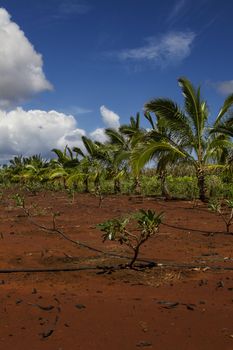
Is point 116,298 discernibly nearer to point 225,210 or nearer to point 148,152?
point 225,210

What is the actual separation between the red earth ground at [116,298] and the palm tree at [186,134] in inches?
325

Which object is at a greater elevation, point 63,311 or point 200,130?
point 200,130

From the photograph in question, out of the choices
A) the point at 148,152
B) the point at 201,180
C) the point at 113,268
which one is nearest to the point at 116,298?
the point at 113,268

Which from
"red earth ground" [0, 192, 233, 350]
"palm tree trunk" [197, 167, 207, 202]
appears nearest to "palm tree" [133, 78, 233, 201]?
"palm tree trunk" [197, 167, 207, 202]

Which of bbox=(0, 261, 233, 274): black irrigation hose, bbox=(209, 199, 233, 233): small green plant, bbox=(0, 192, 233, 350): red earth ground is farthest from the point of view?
bbox=(209, 199, 233, 233): small green plant

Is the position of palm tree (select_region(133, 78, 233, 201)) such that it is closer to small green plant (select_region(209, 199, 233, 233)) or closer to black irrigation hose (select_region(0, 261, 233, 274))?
small green plant (select_region(209, 199, 233, 233))

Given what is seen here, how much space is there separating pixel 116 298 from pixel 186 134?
1276 centimetres

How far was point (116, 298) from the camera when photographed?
4.55 m

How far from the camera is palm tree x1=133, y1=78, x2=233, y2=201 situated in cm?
1595

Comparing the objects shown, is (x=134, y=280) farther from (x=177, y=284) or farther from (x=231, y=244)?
(x=231, y=244)

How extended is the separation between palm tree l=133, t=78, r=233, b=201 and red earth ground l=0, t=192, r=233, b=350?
8.25 meters

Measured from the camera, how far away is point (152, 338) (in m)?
3.56

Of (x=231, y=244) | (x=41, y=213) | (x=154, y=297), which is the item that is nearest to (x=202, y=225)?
(x=231, y=244)

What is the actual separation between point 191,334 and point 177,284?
1.43 meters
